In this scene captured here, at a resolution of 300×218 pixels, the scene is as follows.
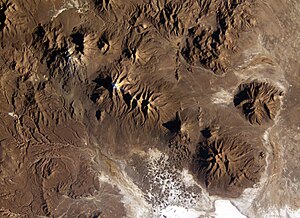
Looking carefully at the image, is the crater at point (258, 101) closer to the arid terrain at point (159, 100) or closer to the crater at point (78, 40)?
the arid terrain at point (159, 100)

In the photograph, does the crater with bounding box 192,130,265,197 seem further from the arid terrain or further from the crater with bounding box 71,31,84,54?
the crater with bounding box 71,31,84,54

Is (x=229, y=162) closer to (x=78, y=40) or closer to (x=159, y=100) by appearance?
(x=159, y=100)

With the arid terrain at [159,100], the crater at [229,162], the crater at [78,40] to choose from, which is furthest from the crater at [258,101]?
the crater at [78,40]

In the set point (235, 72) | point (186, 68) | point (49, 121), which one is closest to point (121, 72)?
point (186, 68)

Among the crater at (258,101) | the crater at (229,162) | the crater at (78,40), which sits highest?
the crater at (78,40)

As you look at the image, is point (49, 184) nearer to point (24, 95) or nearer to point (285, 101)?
point (24, 95)

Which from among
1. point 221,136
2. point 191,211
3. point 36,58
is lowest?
point 191,211
